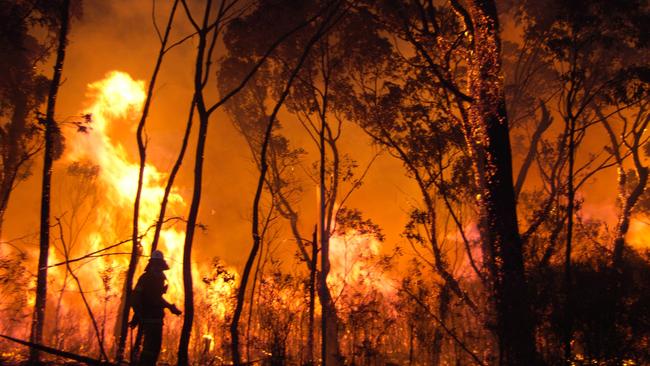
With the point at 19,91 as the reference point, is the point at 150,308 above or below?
below

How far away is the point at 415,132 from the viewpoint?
43.0 ft

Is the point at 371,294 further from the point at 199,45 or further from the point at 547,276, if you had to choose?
the point at 199,45

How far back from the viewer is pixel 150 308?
7043 millimetres

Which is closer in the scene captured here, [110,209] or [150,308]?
[150,308]

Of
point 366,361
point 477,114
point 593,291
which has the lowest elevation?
point 366,361

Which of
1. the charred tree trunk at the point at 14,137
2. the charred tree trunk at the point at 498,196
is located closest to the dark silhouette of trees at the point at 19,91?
the charred tree trunk at the point at 14,137

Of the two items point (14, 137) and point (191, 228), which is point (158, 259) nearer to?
point (191, 228)

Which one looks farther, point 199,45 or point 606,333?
point 199,45

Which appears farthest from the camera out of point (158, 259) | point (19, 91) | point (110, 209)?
point (110, 209)

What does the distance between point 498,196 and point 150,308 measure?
5441 mm

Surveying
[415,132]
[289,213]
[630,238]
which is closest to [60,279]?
[289,213]

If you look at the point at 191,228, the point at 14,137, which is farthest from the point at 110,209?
the point at 191,228

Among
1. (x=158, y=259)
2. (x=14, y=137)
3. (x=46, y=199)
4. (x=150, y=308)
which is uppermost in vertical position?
→ (x=14, y=137)

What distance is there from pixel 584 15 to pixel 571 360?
7.47 m
